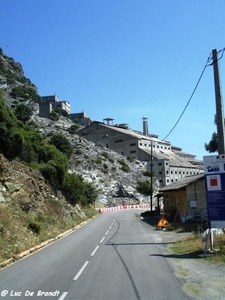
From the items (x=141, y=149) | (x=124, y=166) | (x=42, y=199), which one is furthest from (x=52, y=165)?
(x=141, y=149)

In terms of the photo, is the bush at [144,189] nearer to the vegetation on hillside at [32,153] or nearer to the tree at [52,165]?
the vegetation on hillside at [32,153]

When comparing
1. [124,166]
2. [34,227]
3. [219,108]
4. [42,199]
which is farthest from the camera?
[124,166]

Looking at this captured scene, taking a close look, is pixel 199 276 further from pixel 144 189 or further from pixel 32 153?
pixel 144 189

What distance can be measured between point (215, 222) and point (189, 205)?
1707cm

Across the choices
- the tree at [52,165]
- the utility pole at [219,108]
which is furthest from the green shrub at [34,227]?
the tree at [52,165]

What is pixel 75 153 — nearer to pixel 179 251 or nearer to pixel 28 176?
pixel 28 176

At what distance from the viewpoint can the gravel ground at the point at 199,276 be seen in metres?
7.95

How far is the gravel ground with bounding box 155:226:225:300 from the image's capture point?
7.95 m

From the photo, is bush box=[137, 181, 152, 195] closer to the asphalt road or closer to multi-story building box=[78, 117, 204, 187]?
multi-story building box=[78, 117, 204, 187]

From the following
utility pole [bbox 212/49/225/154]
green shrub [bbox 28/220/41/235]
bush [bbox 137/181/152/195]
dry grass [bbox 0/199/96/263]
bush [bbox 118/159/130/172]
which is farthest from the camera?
bush [bbox 118/159/130/172]

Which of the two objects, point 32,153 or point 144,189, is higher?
point 32,153

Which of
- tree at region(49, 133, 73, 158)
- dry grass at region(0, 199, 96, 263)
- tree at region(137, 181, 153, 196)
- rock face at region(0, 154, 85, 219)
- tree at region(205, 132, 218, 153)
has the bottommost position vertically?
dry grass at region(0, 199, 96, 263)

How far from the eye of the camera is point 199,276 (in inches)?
389

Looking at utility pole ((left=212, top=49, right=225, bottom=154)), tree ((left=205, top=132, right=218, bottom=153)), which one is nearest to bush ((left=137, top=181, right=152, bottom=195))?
tree ((left=205, top=132, right=218, bottom=153))
